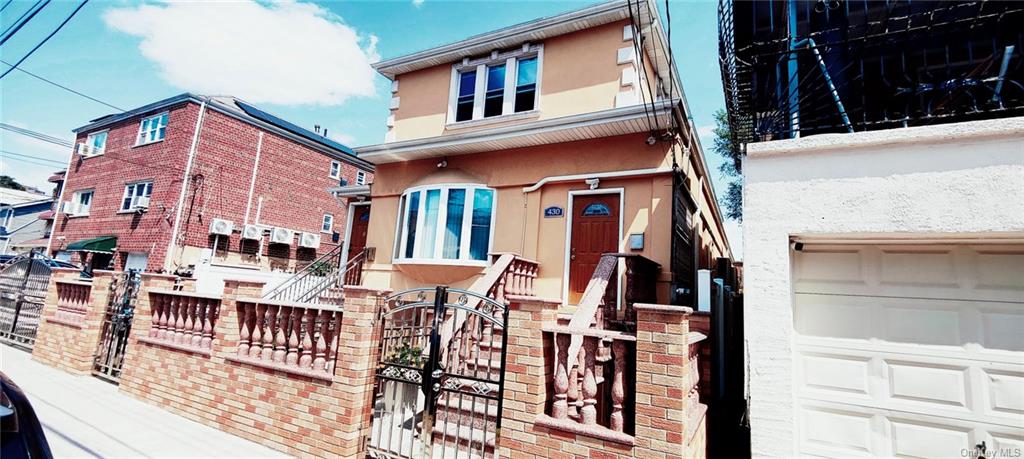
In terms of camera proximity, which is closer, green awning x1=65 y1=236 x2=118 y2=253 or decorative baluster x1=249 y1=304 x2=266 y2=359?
decorative baluster x1=249 y1=304 x2=266 y2=359

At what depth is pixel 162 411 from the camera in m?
5.52

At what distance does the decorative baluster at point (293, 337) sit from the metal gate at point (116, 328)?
3546mm

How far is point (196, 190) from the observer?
16.1 m

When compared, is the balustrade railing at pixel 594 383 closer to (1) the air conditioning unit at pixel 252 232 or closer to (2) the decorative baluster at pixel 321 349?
(2) the decorative baluster at pixel 321 349

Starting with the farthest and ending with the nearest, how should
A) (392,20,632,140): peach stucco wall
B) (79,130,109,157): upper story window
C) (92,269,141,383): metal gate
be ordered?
(79,130,109,157): upper story window < (392,20,632,140): peach stucco wall < (92,269,141,383): metal gate

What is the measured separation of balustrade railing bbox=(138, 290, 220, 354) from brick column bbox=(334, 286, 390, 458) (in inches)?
91.8

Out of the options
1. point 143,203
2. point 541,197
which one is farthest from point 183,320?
point 143,203

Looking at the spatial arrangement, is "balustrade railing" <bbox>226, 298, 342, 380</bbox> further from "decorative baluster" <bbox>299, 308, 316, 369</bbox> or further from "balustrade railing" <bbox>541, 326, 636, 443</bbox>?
"balustrade railing" <bbox>541, 326, 636, 443</bbox>

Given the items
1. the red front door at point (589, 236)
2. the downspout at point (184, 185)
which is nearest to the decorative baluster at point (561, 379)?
the red front door at point (589, 236)

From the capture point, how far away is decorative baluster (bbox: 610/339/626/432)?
133 inches

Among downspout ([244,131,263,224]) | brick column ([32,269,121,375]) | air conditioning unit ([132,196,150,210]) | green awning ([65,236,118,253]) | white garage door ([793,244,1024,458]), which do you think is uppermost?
downspout ([244,131,263,224])

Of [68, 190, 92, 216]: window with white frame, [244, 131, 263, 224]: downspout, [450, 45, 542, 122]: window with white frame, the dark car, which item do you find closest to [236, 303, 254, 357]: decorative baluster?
the dark car

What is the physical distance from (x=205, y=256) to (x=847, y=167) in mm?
19247
